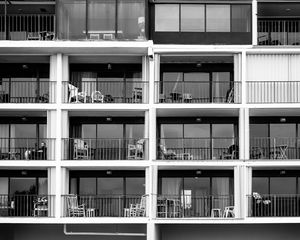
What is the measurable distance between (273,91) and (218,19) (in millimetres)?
4210

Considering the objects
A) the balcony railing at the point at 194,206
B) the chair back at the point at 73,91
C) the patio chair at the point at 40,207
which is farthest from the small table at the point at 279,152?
the patio chair at the point at 40,207

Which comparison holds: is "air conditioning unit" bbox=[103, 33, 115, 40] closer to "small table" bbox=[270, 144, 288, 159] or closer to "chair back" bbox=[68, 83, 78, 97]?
"chair back" bbox=[68, 83, 78, 97]

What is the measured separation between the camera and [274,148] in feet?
123

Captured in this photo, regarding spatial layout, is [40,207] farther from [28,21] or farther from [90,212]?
[28,21]

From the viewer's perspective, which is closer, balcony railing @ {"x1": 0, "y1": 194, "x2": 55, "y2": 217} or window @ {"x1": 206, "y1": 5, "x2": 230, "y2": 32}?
balcony railing @ {"x1": 0, "y1": 194, "x2": 55, "y2": 217}

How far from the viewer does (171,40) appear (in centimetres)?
3769

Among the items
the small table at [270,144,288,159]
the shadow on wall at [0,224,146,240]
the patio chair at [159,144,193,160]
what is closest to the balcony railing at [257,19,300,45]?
the small table at [270,144,288,159]

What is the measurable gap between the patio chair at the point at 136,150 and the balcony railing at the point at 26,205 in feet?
13.2

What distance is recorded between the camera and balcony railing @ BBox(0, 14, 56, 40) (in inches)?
1494

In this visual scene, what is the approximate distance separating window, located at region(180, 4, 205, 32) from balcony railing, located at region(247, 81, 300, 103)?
11.8 ft

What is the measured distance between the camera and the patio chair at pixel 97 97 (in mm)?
37406

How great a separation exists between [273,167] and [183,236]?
513 cm

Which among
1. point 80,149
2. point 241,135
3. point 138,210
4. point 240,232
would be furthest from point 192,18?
point 240,232

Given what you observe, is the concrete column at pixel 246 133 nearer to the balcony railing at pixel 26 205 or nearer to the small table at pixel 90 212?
the small table at pixel 90 212
